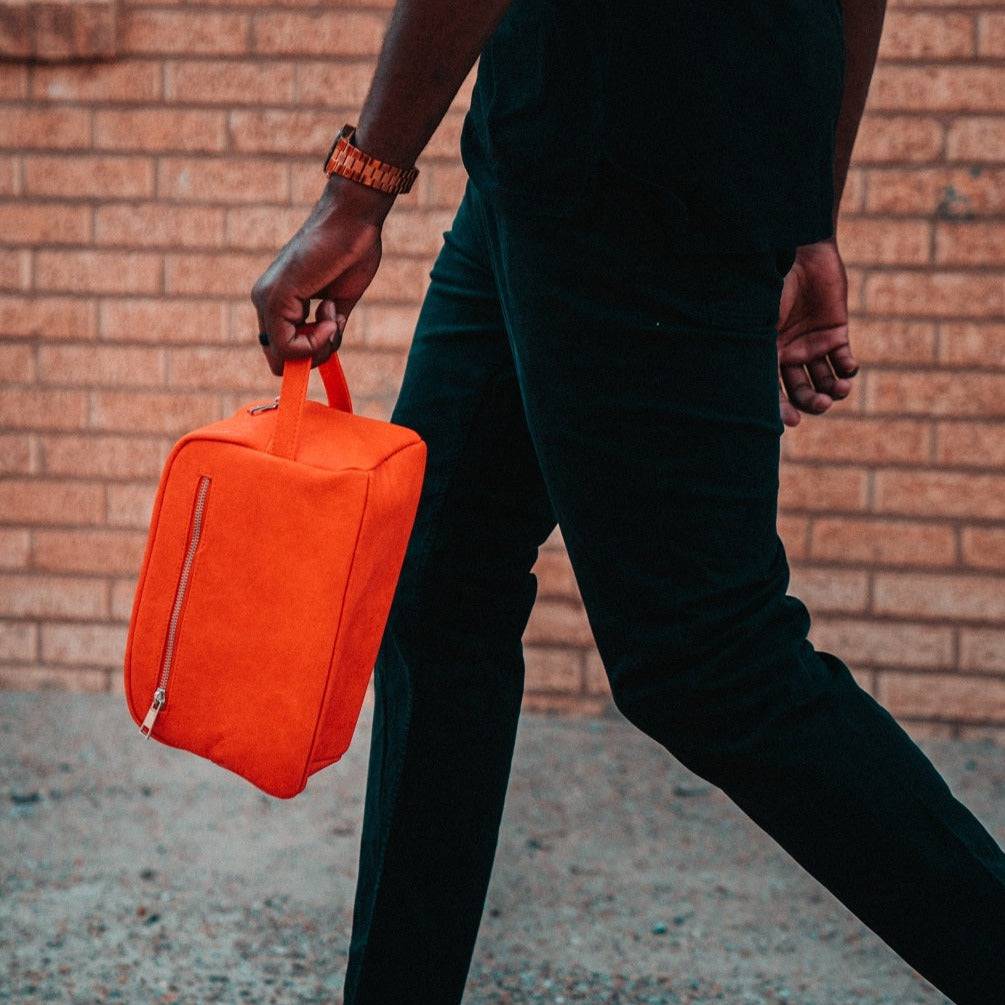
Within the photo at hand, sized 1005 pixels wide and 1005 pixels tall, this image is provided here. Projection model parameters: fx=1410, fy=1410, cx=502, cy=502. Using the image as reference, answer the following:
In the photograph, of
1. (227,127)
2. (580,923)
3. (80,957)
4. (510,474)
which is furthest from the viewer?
A: (227,127)

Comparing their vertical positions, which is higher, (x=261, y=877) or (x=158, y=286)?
(x=158, y=286)

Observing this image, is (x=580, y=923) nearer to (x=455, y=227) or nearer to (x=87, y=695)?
(x=455, y=227)

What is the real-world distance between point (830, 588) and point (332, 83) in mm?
1623

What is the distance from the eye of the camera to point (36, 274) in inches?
132

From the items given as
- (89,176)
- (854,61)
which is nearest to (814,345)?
(854,61)

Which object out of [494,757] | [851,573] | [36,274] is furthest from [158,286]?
[494,757]

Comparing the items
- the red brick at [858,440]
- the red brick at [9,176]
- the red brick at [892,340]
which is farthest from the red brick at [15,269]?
the red brick at [892,340]

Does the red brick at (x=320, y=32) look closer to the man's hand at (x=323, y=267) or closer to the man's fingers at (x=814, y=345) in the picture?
the man's fingers at (x=814, y=345)

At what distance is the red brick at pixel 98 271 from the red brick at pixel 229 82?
39 cm

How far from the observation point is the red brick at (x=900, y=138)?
3.08 m

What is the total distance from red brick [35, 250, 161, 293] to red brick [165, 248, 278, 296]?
4 cm

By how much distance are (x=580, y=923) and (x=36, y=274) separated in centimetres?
203

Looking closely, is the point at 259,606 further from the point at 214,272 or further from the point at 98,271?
the point at 98,271

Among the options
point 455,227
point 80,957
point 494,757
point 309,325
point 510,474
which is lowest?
point 80,957
